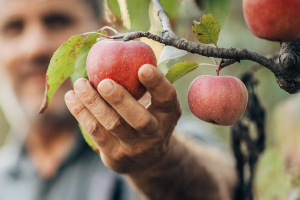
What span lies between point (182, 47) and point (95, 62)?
138 millimetres

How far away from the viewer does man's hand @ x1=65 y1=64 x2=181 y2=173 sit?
42 cm

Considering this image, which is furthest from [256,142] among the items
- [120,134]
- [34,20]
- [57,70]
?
[34,20]

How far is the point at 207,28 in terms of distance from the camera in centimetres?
39

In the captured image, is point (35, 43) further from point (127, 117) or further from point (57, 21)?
point (127, 117)

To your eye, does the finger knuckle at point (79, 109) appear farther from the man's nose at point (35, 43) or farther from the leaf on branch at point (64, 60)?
the man's nose at point (35, 43)

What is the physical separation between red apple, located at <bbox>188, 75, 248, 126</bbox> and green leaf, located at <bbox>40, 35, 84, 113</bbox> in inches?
8.0

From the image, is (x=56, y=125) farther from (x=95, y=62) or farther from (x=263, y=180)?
(x=95, y=62)

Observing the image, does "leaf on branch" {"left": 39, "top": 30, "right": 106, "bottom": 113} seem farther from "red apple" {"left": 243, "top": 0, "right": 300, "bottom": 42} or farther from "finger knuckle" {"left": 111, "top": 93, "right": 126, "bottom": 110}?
"red apple" {"left": 243, "top": 0, "right": 300, "bottom": 42}

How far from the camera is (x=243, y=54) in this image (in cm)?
33

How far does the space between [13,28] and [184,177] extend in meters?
1.21

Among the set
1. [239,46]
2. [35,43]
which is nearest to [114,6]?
[239,46]

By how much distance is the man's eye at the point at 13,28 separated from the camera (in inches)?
58.2

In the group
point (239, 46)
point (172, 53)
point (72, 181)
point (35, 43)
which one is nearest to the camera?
point (172, 53)

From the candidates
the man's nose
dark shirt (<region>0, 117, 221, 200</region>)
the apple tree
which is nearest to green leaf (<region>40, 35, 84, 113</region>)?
the apple tree
